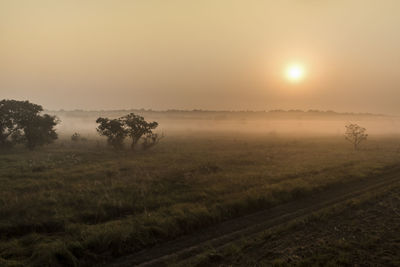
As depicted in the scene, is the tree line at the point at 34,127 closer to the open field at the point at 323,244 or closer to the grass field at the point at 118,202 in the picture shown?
the grass field at the point at 118,202

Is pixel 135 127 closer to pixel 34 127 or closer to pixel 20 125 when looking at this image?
pixel 34 127

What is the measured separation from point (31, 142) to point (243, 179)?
3659 centimetres

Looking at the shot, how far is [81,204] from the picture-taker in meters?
14.5

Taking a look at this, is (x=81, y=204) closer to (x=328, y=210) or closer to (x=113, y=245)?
(x=113, y=245)

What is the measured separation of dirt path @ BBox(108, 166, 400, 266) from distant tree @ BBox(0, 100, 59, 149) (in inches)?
1554

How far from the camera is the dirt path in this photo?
949 cm

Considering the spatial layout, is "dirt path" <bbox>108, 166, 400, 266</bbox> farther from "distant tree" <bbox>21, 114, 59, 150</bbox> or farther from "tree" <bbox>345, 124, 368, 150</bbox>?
"distant tree" <bbox>21, 114, 59, 150</bbox>

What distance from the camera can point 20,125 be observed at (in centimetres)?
4066

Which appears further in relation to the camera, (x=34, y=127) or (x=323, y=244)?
(x=34, y=127)

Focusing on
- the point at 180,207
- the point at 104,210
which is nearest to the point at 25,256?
the point at 104,210

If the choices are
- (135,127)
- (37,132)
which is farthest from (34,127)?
(135,127)

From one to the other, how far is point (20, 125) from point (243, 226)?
4254cm

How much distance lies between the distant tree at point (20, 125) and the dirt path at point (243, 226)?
129 ft

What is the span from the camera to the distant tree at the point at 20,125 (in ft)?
131
